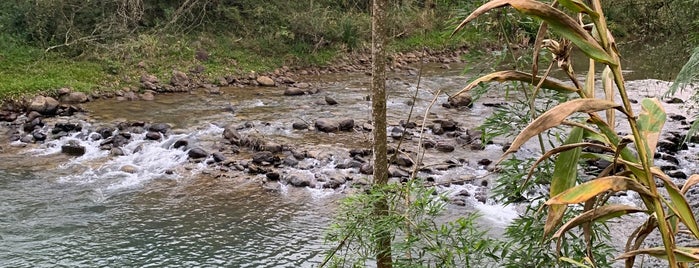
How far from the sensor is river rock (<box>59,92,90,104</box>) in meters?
11.4

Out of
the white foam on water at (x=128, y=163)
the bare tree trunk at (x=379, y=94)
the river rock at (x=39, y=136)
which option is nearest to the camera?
the bare tree trunk at (x=379, y=94)

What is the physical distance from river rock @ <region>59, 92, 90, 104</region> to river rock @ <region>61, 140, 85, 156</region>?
2536mm

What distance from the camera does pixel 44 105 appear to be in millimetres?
10727

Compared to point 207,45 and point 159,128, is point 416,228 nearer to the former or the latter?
point 159,128

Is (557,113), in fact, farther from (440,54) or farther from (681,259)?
(440,54)

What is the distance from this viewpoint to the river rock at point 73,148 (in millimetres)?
8802

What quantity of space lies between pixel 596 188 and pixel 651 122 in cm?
25

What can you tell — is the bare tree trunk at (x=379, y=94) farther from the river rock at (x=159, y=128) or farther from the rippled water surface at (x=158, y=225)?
the river rock at (x=159, y=128)

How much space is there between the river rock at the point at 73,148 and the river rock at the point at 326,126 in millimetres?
3267

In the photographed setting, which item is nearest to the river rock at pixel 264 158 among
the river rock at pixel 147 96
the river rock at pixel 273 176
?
the river rock at pixel 273 176

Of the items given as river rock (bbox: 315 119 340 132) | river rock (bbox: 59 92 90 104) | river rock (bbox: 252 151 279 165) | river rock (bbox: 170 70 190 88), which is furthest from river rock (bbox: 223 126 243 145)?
river rock (bbox: 170 70 190 88)

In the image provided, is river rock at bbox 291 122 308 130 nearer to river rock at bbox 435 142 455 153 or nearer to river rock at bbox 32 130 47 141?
river rock at bbox 435 142 455 153

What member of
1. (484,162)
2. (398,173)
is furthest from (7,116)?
(484,162)

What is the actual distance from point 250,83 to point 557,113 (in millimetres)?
12967
